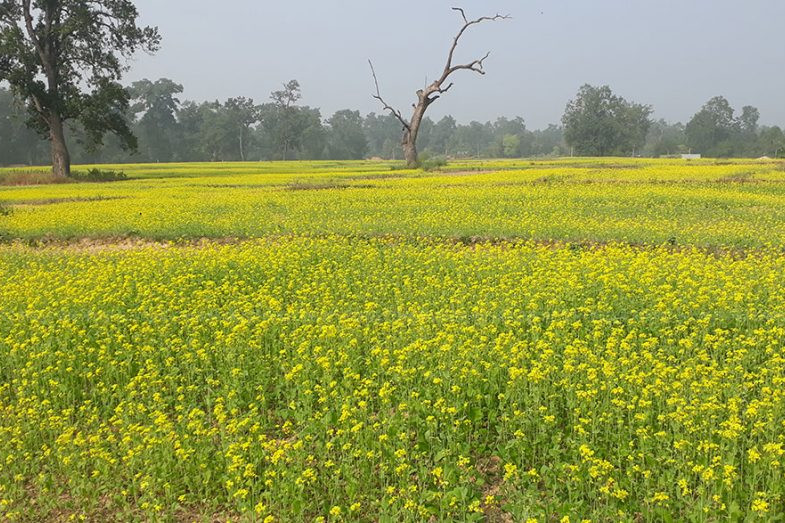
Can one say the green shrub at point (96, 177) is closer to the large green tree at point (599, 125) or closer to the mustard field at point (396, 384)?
the mustard field at point (396, 384)

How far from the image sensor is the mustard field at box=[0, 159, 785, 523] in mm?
4215

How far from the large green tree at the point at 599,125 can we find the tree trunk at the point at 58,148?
6892 cm

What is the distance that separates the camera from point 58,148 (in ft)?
115

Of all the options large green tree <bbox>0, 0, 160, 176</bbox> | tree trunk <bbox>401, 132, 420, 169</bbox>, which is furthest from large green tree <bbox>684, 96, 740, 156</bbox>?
large green tree <bbox>0, 0, 160, 176</bbox>

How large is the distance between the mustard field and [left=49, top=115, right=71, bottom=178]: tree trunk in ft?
86.5

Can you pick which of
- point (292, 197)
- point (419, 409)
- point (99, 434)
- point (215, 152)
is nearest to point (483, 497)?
point (419, 409)

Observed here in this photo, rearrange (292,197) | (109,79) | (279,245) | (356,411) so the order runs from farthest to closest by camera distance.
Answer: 1. (109,79)
2. (292,197)
3. (279,245)
4. (356,411)

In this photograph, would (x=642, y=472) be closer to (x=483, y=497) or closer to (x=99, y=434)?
(x=483, y=497)

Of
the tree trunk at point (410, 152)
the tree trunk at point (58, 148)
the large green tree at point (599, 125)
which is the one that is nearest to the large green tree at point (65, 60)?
the tree trunk at point (58, 148)

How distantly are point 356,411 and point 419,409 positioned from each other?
1.68 feet

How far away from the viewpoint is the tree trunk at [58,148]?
34.5 metres

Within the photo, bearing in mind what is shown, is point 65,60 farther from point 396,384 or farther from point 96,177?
point 396,384

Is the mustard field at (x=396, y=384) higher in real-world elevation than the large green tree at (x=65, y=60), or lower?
lower

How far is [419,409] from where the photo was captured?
16.4 feet
